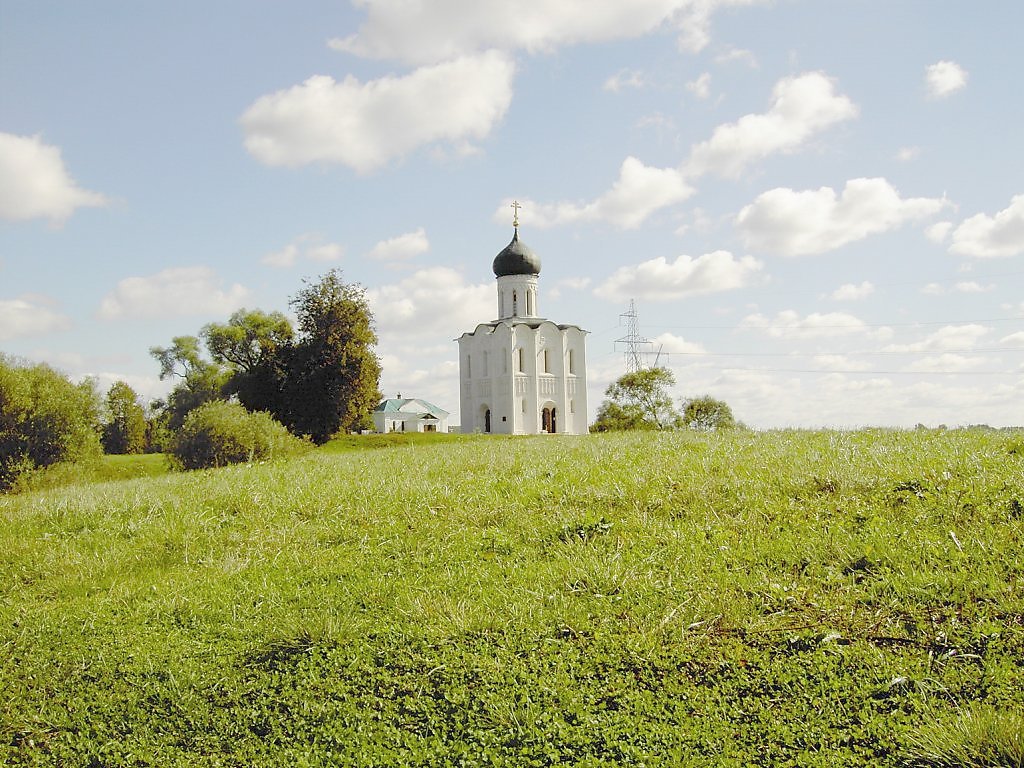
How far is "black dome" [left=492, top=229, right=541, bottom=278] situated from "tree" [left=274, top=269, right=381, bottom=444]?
2173 centimetres

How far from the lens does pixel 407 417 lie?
8150 centimetres

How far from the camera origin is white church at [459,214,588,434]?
178ft

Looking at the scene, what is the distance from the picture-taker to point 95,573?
757cm

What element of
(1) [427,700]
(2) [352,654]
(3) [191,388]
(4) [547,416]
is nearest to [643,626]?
(1) [427,700]

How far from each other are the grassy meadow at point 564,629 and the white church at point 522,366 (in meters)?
45.6

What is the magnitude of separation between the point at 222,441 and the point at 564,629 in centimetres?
1905

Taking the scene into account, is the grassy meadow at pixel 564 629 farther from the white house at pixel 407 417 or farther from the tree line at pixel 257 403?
the white house at pixel 407 417

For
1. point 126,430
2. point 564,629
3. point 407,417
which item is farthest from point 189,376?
point 564,629

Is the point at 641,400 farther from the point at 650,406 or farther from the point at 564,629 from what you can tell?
the point at 564,629

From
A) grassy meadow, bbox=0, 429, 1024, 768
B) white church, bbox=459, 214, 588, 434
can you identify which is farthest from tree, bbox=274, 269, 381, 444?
grassy meadow, bbox=0, 429, 1024, 768

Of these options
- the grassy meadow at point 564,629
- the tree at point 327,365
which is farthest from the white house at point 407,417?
the grassy meadow at point 564,629

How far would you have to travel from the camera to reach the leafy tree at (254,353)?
35094 millimetres

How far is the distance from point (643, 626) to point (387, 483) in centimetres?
533

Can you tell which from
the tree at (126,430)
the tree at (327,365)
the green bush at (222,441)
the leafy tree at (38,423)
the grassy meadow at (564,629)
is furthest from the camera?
the tree at (126,430)
